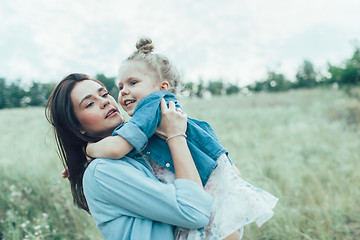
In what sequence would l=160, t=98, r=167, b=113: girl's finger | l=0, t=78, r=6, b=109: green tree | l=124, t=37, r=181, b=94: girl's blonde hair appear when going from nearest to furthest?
l=160, t=98, r=167, b=113: girl's finger → l=124, t=37, r=181, b=94: girl's blonde hair → l=0, t=78, r=6, b=109: green tree

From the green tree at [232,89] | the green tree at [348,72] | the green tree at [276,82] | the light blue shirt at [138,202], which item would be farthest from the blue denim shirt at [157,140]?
the green tree at [232,89]

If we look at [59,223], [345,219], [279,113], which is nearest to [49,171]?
[59,223]

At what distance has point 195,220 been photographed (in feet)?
3.86

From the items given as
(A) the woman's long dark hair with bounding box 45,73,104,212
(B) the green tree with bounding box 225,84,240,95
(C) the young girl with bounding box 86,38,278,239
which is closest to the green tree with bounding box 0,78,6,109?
(A) the woman's long dark hair with bounding box 45,73,104,212

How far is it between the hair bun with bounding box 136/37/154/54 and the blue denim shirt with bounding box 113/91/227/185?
0.48m

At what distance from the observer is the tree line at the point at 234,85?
43.8 feet

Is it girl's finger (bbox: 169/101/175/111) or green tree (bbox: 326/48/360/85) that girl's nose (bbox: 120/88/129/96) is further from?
green tree (bbox: 326/48/360/85)

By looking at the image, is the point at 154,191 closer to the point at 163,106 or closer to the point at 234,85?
the point at 163,106

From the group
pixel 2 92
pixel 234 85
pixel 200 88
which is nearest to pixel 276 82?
pixel 234 85

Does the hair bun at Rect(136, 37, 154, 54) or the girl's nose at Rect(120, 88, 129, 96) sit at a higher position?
the hair bun at Rect(136, 37, 154, 54)

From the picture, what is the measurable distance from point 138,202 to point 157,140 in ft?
1.23

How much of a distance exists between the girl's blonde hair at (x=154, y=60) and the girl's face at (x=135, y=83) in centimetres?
4

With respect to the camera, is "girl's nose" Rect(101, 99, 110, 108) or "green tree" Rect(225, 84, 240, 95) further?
"green tree" Rect(225, 84, 240, 95)

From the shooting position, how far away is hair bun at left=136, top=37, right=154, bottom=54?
184 centimetres
